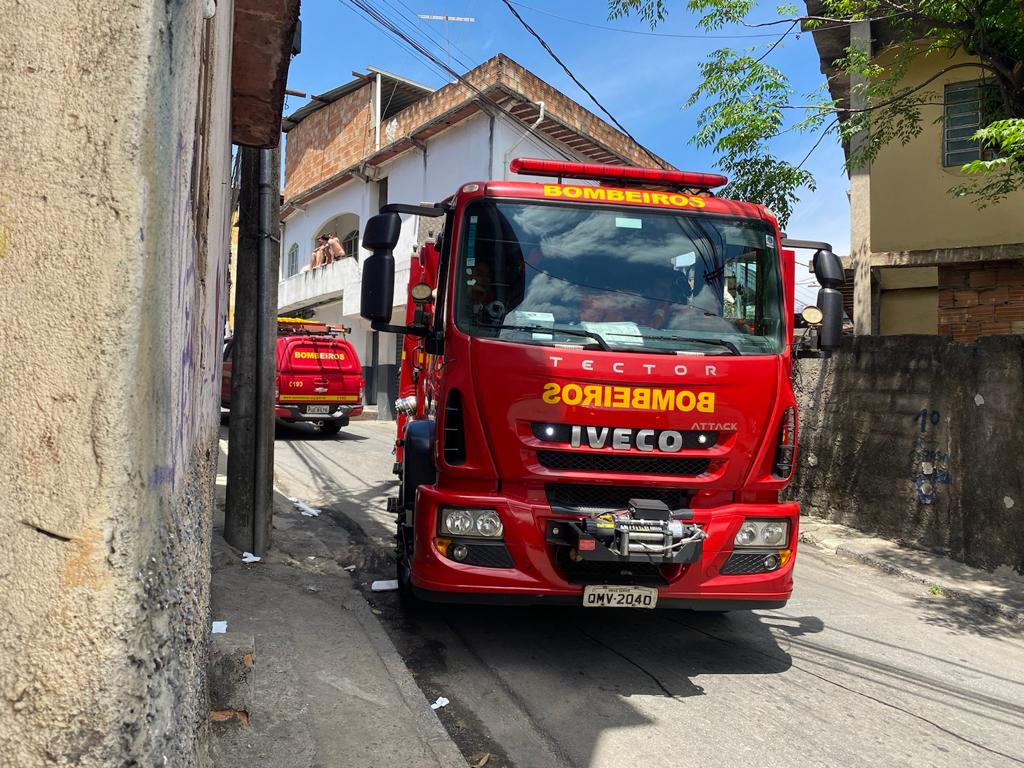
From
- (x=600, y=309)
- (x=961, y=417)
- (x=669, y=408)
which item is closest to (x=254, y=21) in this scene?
(x=600, y=309)

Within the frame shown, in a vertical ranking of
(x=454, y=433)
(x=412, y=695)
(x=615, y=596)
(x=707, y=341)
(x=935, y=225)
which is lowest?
(x=412, y=695)

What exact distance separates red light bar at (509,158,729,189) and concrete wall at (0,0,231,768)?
3901 mm

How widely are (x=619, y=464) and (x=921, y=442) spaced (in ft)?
15.0

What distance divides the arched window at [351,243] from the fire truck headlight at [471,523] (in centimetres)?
2070

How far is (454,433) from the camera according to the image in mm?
4238

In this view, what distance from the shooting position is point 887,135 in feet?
30.4

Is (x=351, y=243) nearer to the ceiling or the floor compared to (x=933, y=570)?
nearer to the ceiling

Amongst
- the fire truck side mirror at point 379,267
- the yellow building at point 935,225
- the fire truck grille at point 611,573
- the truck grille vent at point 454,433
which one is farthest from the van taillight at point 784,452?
the yellow building at point 935,225

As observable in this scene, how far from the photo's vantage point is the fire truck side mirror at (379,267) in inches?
180

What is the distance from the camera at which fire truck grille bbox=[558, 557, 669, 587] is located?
4.23m

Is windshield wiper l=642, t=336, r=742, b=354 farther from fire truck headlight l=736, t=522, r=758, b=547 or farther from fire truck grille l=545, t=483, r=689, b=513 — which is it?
fire truck headlight l=736, t=522, r=758, b=547

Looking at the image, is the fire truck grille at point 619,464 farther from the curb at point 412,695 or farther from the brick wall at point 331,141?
Answer: the brick wall at point 331,141

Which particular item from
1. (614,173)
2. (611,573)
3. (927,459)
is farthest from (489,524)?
(927,459)

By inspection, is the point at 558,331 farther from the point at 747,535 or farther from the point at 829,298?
the point at 829,298
